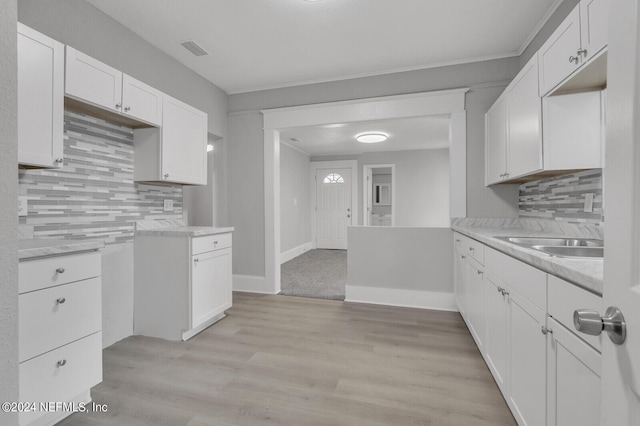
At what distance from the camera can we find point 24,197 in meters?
1.81

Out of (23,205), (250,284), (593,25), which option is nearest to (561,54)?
(593,25)

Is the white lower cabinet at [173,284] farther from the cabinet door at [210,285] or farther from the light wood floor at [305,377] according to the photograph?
the light wood floor at [305,377]

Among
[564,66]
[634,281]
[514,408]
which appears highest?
[564,66]

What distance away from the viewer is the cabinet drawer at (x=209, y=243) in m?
2.49

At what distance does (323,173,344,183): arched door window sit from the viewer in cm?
746

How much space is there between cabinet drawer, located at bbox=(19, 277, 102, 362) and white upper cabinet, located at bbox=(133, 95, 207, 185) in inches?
46.1

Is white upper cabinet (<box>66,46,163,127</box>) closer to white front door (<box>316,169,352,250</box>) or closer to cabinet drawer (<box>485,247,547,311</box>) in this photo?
cabinet drawer (<box>485,247,547,311</box>)

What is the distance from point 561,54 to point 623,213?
167 centimetres

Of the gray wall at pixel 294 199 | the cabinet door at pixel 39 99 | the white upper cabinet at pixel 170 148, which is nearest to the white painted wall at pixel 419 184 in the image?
the gray wall at pixel 294 199

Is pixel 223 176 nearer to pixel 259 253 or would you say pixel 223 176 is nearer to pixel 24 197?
pixel 259 253

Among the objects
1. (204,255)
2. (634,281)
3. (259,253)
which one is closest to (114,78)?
(204,255)

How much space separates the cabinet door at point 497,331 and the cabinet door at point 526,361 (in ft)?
0.28

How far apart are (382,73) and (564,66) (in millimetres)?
1995

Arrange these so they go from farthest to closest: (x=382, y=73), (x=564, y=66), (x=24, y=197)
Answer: (x=382, y=73) < (x=24, y=197) < (x=564, y=66)
